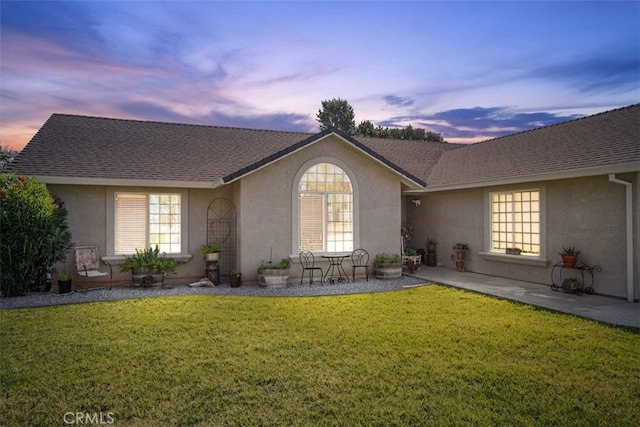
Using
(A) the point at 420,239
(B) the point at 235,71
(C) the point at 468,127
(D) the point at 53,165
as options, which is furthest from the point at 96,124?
(C) the point at 468,127

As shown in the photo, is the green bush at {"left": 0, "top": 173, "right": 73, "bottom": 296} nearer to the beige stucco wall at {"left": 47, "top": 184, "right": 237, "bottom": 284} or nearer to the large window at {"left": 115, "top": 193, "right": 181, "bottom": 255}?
the beige stucco wall at {"left": 47, "top": 184, "right": 237, "bottom": 284}

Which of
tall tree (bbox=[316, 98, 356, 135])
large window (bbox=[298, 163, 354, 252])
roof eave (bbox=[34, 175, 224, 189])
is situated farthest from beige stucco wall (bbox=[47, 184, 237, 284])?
tall tree (bbox=[316, 98, 356, 135])

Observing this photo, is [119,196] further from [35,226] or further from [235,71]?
[235,71]

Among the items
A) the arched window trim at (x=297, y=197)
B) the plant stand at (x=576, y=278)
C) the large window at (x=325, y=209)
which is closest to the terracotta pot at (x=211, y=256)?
the arched window trim at (x=297, y=197)

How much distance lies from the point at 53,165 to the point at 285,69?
8308 millimetres

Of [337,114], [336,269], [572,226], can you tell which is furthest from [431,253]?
[337,114]

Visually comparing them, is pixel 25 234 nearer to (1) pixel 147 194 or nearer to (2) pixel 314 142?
(1) pixel 147 194

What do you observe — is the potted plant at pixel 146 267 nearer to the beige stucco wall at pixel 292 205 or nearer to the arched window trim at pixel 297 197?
the beige stucco wall at pixel 292 205

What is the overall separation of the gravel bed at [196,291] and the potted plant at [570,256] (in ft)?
12.2

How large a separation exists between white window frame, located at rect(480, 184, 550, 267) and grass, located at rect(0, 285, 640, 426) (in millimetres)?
3595

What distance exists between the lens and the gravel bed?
928 cm

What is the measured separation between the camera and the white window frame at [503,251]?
36.5 ft

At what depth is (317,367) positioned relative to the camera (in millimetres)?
5145

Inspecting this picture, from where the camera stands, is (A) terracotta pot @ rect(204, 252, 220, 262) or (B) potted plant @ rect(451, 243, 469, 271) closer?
(A) terracotta pot @ rect(204, 252, 220, 262)
